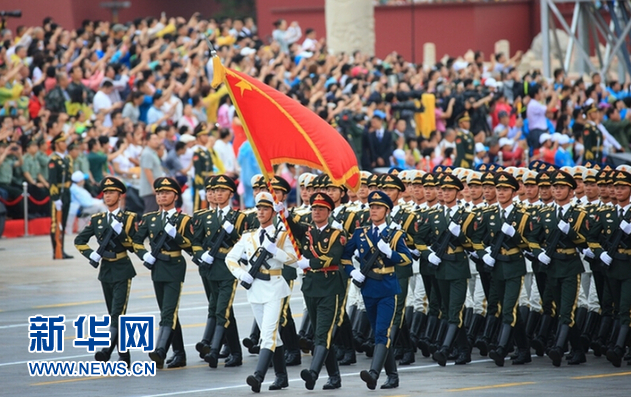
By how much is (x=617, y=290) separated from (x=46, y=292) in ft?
28.0

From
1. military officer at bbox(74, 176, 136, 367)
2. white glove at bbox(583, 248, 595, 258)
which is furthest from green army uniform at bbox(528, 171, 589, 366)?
military officer at bbox(74, 176, 136, 367)

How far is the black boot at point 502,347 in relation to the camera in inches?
523

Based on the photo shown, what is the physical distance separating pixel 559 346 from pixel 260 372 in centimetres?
353

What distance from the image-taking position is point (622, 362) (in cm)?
1359

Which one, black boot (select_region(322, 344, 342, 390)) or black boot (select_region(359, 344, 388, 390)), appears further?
black boot (select_region(322, 344, 342, 390))

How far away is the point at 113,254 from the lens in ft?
43.2

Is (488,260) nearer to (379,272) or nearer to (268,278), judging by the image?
(379,272)

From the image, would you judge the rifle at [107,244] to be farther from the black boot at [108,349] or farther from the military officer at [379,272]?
the military officer at [379,272]

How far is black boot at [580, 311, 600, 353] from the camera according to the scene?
13984 millimetres

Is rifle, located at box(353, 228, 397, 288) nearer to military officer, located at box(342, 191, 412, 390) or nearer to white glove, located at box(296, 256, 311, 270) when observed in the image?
military officer, located at box(342, 191, 412, 390)

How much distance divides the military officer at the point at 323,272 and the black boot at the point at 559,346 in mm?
2509

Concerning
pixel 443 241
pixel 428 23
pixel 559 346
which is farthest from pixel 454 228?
pixel 428 23

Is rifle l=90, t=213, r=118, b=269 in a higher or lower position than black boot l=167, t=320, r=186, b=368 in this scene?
higher

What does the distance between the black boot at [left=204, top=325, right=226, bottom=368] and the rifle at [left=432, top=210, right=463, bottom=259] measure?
247cm
